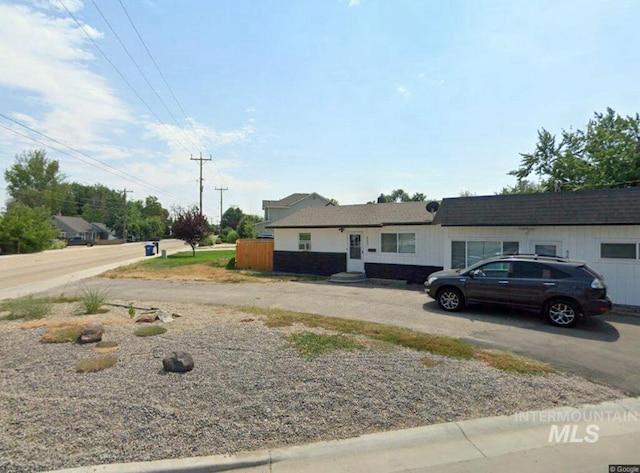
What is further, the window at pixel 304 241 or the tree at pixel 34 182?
the tree at pixel 34 182

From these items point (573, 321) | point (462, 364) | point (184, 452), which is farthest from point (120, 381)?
point (573, 321)

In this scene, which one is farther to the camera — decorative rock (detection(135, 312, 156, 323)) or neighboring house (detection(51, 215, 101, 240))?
neighboring house (detection(51, 215, 101, 240))

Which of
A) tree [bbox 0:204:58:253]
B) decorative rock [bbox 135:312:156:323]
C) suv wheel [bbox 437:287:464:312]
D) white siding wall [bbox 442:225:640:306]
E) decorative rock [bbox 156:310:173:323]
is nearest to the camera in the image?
decorative rock [bbox 135:312:156:323]

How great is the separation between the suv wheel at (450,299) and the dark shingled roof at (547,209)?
407 cm

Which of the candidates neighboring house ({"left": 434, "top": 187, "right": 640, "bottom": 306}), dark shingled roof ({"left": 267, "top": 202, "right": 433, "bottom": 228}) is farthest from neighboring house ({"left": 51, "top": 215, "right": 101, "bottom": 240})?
neighboring house ({"left": 434, "top": 187, "right": 640, "bottom": 306})

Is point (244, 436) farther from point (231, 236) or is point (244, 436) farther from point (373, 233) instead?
point (231, 236)

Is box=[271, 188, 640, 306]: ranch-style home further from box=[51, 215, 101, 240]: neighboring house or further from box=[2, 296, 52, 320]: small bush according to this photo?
box=[51, 215, 101, 240]: neighboring house

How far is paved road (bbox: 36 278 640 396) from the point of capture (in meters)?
5.55

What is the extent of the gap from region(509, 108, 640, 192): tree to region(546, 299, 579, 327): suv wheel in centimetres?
2314

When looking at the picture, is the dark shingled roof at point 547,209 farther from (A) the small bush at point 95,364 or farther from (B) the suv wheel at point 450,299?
(A) the small bush at point 95,364

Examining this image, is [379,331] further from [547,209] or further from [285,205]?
[285,205]

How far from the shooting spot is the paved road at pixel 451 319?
18.2 feet

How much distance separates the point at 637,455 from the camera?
300cm

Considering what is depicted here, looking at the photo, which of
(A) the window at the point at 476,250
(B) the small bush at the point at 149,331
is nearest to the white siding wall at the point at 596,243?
(A) the window at the point at 476,250
